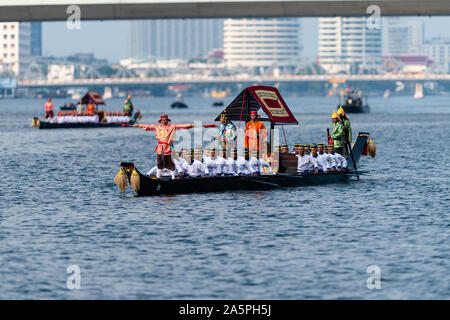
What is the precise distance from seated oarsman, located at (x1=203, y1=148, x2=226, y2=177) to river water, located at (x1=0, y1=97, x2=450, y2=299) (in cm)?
83

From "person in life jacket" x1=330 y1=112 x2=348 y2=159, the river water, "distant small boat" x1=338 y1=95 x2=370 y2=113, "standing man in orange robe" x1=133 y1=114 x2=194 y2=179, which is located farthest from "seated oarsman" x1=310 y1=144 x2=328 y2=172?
"distant small boat" x1=338 y1=95 x2=370 y2=113

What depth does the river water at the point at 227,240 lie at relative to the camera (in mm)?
18062

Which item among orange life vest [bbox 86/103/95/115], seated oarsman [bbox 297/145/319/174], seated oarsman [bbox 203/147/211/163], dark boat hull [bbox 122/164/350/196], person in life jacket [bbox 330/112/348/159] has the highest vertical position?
orange life vest [bbox 86/103/95/115]

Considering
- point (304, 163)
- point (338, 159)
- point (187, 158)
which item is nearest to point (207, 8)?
point (338, 159)

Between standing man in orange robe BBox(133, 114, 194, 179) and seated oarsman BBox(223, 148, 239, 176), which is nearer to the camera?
standing man in orange robe BBox(133, 114, 194, 179)

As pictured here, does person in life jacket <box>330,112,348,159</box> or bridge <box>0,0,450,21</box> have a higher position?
bridge <box>0,0,450,21</box>

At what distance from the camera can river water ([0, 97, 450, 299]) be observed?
59.3 feet

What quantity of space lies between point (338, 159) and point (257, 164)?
4341mm

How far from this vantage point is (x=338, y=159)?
113 ft

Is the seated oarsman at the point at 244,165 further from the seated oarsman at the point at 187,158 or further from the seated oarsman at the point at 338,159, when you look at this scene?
the seated oarsman at the point at 338,159

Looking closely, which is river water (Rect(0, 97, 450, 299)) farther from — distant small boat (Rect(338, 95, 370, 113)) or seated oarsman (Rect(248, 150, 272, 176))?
distant small boat (Rect(338, 95, 370, 113))

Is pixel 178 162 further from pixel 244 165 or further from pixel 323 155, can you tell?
pixel 323 155

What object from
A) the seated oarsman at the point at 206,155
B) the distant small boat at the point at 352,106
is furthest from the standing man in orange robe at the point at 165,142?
the distant small boat at the point at 352,106

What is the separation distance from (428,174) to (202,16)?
41296 millimetres
